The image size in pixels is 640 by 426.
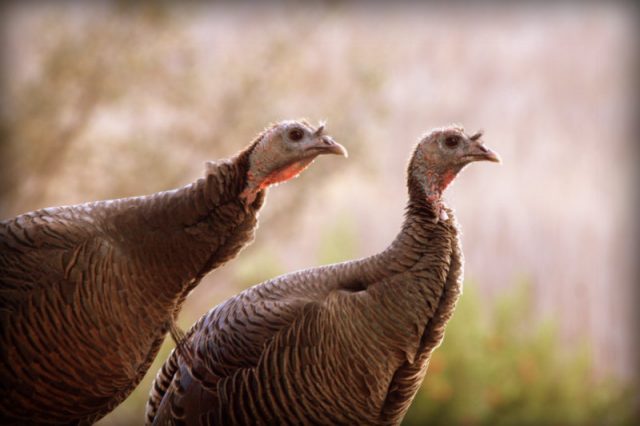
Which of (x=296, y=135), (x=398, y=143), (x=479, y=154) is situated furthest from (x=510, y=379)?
(x=296, y=135)

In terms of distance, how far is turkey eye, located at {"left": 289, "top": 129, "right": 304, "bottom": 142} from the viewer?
5.97ft

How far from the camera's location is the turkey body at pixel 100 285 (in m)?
1.78

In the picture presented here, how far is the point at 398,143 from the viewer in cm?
567

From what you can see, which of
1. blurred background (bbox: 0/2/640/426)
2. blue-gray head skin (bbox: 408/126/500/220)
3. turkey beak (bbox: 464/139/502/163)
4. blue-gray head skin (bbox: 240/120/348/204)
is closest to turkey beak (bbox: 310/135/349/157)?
blue-gray head skin (bbox: 240/120/348/204)

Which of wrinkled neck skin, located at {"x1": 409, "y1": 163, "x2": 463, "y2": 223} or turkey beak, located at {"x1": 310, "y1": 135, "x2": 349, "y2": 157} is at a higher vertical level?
turkey beak, located at {"x1": 310, "y1": 135, "x2": 349, "y2": 157}

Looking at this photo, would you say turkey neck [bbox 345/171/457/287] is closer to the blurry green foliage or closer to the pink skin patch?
the pink skin patch

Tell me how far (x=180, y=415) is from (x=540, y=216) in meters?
4.02

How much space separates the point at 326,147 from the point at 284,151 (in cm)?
9

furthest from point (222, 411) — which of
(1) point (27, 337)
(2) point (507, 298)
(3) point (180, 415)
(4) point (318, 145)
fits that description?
(2) point (507, 298)

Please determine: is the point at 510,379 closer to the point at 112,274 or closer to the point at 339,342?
the point at 339,342

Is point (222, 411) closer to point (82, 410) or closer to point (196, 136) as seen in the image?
point (82, 410)

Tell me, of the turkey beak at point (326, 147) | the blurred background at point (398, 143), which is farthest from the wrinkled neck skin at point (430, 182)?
the blurred background at point (398, 143)

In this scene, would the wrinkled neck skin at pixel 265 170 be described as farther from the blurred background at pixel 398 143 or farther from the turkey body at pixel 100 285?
the blurred background at pixel 398 143

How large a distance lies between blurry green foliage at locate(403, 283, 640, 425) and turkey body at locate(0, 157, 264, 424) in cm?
260
